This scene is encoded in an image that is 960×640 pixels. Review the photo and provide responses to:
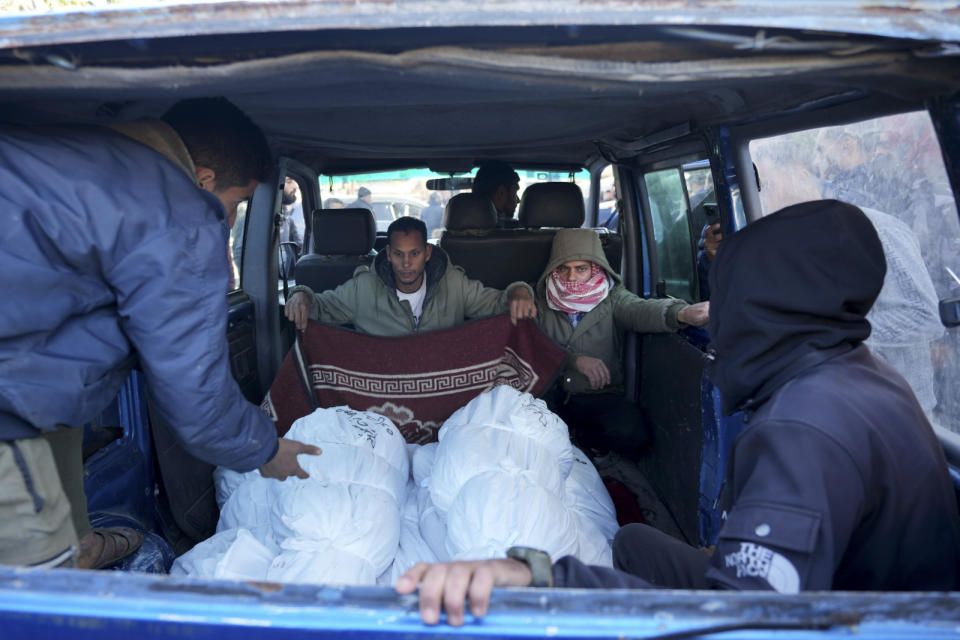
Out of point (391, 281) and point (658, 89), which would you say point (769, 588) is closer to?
point (658, 89)

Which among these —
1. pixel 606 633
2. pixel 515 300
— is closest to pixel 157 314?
pixel 606 633

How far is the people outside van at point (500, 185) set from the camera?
5078 millimetres

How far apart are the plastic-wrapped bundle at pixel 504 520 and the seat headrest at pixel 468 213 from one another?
258 cm

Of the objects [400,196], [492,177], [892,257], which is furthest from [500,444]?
[400,196]

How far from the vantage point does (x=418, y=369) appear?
3338 mm

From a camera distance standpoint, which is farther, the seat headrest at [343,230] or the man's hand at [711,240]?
the seat headrest at [343,230]

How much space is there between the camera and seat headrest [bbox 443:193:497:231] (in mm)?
4449

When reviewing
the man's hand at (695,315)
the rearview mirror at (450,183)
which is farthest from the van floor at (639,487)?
the rearview mirror at (450,183)

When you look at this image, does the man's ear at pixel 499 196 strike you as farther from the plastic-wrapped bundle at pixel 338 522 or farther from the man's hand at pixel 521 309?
the plastic-wrapped bundle at pixel 338 522

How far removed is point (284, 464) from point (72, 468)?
0.61 meters

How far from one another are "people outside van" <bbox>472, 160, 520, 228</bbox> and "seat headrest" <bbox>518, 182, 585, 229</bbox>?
659mm

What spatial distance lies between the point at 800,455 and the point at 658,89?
33.2 inches

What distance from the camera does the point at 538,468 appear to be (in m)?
2.31

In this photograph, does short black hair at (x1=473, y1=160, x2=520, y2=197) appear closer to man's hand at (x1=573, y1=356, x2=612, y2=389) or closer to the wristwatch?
man's hand at (x1=573, y1=356, x2=612, y2=389)
